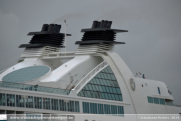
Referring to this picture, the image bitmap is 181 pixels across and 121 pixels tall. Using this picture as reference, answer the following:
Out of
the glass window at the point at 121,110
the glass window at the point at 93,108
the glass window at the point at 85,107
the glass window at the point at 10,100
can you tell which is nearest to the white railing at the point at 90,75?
the glass window at the point at 85,107

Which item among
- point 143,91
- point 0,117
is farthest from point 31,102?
point 143,91

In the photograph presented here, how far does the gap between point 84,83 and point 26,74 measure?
952 centimetres

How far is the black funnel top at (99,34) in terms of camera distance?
216 ft

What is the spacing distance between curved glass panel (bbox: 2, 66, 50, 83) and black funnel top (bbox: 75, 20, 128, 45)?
8097mm

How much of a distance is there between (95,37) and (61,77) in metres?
10.3

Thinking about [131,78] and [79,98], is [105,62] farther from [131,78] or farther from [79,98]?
[79,98]

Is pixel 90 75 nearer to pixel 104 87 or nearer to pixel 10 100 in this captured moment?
pixel 104 87

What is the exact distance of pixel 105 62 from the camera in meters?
64.5

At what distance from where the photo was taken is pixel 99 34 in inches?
2608

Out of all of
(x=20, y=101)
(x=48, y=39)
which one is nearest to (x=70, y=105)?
(x=20, y=101)

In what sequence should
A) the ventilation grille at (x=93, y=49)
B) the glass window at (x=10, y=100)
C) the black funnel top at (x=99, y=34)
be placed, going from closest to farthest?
the glass window at (x=10, y=100), the ventilation grille at (x=93, y=49), the black funnel top at (x=99, y=34)

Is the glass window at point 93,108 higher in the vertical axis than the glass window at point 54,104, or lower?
lower

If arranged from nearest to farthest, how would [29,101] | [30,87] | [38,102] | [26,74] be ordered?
1. [29,101]
2. [30,87]
3. [38,102]
4. [26,74]

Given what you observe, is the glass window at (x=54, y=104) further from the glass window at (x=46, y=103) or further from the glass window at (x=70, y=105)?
Answer: the glass window at (x=70, y=105)
